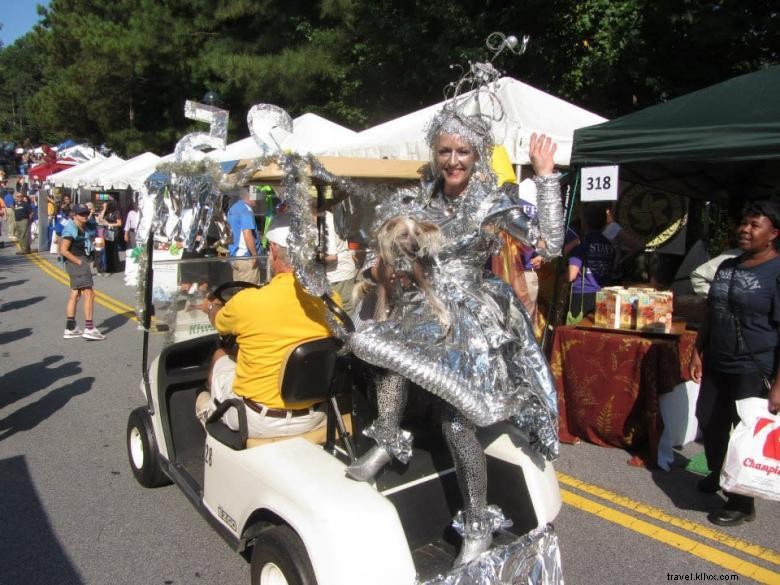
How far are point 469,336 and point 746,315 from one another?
6.10 ft

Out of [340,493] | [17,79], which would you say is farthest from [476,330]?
[17,79]

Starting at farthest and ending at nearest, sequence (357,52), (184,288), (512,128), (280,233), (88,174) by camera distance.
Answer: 1. (88,174)
2. (357,52)
3. (512,128)
4. (184,288)
5. (280,233)

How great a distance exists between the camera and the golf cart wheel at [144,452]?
358 centimetres

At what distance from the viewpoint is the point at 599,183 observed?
4.45 meters

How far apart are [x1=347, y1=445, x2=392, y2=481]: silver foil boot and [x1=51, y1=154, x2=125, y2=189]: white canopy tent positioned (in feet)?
58.2

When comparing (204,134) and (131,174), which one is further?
(131,174)

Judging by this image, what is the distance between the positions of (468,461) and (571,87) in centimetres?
1016

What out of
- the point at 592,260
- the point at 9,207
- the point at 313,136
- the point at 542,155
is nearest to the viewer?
the point at 542,155

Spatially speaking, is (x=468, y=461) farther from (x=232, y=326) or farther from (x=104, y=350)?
(x=104, y=350)

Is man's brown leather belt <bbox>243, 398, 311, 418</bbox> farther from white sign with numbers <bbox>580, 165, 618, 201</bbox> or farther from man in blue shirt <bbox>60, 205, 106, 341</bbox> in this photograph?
man in blue shirt <bbox>60, 205, 106, 341</bbox>

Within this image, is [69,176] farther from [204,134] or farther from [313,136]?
[204,134]

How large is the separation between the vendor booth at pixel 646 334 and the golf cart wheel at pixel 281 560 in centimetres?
288

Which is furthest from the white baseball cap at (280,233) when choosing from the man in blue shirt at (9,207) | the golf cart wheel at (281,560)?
the man in blue shirt at (9,207)

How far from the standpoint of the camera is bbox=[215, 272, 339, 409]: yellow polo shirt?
2.74m
